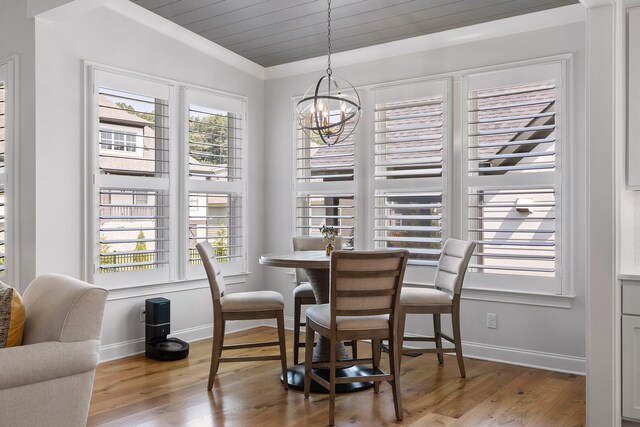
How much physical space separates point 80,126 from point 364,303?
8.70 ft

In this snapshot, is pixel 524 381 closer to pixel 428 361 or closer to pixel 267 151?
pixel 428 361

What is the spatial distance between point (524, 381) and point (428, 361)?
0.79 meters

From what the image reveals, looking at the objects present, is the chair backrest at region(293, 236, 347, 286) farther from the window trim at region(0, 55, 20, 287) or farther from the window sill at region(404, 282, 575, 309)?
the window trim at region(0, 55, 20, 287)

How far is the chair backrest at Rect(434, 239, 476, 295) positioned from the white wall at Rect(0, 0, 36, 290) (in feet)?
9.97

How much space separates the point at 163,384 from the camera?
3824 mm

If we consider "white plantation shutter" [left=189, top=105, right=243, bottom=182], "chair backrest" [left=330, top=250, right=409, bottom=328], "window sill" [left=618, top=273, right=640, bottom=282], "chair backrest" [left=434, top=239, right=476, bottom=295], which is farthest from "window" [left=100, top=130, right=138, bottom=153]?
"window sill" [left=618, top=273, right=640, bottom=282]

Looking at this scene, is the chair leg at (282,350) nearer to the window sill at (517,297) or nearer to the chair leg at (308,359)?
the chair leg at (308,359)

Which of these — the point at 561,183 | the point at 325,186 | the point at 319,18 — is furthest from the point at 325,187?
the point at 561,183

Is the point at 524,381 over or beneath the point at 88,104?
beneath

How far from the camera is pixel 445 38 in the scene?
468 cm

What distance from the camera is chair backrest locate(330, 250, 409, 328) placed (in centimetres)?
312

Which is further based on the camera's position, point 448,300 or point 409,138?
point 409,138

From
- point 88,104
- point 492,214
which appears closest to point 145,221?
point 88,104

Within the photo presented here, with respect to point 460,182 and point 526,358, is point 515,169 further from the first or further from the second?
point 526,358
